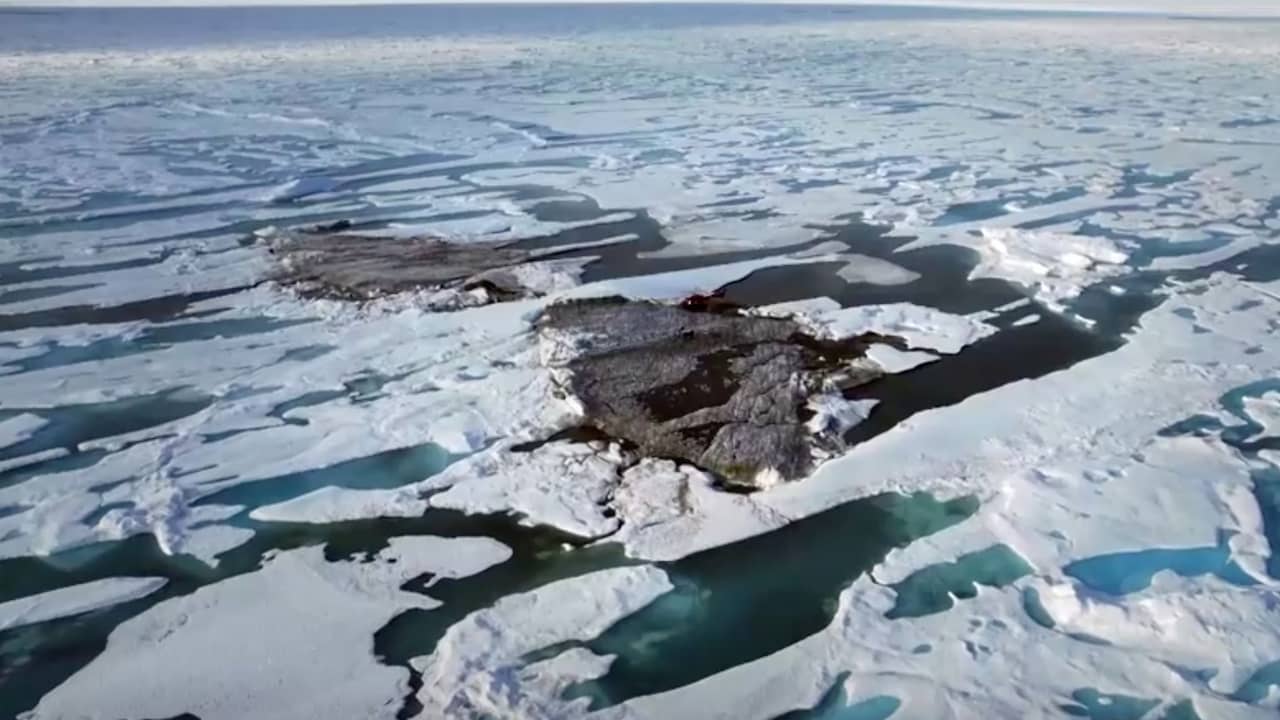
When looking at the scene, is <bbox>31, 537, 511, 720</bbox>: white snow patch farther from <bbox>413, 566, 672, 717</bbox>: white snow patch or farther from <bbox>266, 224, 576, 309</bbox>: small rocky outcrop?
Result: <bbox>266, 224, 576, 309</bbox>: small rocky outcrop

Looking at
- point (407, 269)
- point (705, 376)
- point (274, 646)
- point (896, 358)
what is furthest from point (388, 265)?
point (274, 646)

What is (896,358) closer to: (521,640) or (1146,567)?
(1146,567)

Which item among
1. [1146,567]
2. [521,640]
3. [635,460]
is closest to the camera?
[521,640]

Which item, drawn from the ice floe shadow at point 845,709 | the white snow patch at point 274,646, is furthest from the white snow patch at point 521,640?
the ice floe shadow at point 845,709

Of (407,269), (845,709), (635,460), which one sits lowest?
(845,709)

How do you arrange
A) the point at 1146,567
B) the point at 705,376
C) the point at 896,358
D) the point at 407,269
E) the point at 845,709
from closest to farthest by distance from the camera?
the point at 845,709
the point at 1146,567
the point at 705,376
the point at 896,358
the point at 407,269

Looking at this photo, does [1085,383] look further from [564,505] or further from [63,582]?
[63,582]

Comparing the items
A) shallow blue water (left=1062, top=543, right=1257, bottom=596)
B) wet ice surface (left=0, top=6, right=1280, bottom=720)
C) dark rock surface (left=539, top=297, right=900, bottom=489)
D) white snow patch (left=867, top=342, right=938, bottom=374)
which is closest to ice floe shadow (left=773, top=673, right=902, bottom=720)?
wet ice surface (left=0, top=6, right=1280, bottom=720)

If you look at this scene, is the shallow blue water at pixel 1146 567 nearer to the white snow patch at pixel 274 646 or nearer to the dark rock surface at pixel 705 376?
the dark rock surface at pixel 705 376
